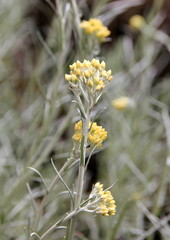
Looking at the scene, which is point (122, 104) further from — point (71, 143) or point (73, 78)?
point (73, 78)

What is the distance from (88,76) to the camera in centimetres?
55

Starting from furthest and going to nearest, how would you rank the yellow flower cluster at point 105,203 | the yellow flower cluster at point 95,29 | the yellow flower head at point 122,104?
the yellow flower head at point 122,104 < the yellow flower cluster at point 95,29 < the yellow flower cluster at point 105,203

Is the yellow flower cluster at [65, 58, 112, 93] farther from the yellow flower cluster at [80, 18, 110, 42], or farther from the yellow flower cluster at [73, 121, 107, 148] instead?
the yellow flower cluster at [80, 18, 110, 42]

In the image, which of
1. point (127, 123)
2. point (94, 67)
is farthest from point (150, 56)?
point (94, 67)

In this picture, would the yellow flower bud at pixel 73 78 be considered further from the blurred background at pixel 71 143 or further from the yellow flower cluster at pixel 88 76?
the blurred background at pixel 71 143

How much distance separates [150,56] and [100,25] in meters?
0.62

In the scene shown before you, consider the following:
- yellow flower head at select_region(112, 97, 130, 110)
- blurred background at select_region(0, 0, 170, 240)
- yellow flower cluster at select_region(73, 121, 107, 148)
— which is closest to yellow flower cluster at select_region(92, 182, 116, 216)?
yellow flower cluster at select_region(73, 121, 107, 148)

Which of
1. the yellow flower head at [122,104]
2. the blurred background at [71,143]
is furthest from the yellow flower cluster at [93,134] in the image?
the yellow flower head at [122,104]

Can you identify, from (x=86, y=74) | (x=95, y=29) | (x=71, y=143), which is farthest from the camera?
(x=71, y=143)

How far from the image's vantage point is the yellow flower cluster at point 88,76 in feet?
1.79

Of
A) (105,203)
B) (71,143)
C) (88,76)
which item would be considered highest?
(88,76)

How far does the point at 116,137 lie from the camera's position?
1579 millimetres

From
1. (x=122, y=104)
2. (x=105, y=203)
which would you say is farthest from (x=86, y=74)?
(x=122, y=104)

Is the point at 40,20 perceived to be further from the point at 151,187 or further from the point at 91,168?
the point at 151,187
